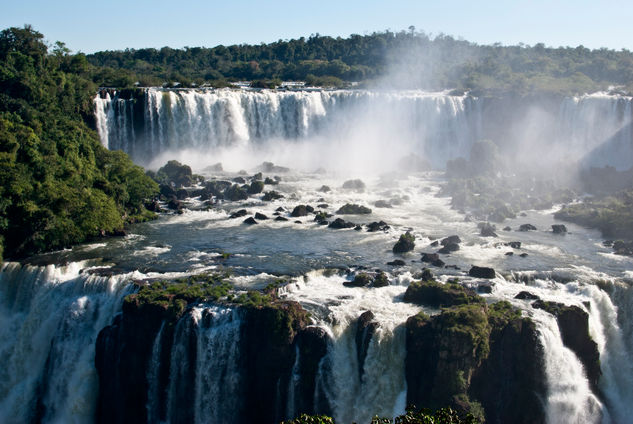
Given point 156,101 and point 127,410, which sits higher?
point 156,101

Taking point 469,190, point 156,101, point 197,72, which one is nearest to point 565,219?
point 469,190

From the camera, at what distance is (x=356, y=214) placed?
43688 millimetres

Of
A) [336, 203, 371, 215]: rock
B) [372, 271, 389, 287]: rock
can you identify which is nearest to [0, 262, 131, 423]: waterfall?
[372, 271, 389, 287]: rock

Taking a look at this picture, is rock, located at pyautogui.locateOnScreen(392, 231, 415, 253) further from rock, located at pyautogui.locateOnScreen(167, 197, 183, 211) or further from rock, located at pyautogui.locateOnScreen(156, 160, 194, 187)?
rock, located at pyautogui.locateOnScreen(156, 160, 194, 187)

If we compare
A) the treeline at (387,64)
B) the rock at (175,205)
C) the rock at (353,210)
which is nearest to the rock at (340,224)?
the rock at (353,210)

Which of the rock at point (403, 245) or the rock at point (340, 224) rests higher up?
the rock at point (403, 245)

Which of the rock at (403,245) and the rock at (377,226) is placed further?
the rock at (377,226)

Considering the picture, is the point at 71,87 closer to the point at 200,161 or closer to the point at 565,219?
the point at 200,161

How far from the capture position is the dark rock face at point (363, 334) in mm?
23547

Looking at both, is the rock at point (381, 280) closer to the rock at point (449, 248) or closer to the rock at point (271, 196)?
the rock at point (449, 248)

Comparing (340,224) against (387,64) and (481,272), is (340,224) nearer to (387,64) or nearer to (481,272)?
(481,272)

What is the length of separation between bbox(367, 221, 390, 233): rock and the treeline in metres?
37.8

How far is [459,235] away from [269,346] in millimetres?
18886

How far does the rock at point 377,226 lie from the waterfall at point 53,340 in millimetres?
16415
